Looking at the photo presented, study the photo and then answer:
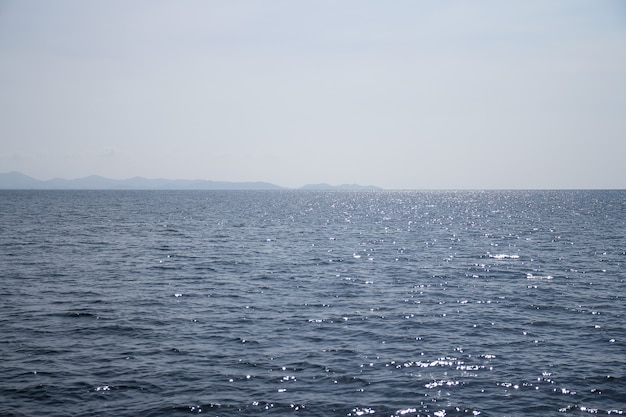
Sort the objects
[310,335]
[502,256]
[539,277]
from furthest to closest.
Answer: [502,256] → [539,277] → [310,335]

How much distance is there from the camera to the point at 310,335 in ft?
92.2

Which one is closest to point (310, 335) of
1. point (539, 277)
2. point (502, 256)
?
point (539, 277)

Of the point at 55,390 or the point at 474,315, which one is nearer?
the point at 55,390

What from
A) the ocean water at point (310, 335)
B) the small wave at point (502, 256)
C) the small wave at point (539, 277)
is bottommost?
the ocean water at point (310, 335)

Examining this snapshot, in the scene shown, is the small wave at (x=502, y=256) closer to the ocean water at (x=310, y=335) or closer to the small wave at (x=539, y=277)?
the ocean water at (x=310, y=335)

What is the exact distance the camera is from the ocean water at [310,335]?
1995 cm

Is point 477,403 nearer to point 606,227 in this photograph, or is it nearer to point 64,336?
point 64,336

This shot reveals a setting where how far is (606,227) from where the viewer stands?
9512 centimetres

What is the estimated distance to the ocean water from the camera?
20.0m

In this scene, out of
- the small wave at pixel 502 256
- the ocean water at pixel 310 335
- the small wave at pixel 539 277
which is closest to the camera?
the ocean water at pixel 310 335

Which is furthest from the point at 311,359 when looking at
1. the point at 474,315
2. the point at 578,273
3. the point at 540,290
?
the point at 578,273

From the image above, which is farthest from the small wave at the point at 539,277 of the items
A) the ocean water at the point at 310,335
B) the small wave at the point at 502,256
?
the small wave at the point at 502,256

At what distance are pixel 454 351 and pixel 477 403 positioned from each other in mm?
5952

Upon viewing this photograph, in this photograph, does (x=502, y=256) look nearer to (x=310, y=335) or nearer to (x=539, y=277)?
(x=539, y=277)
